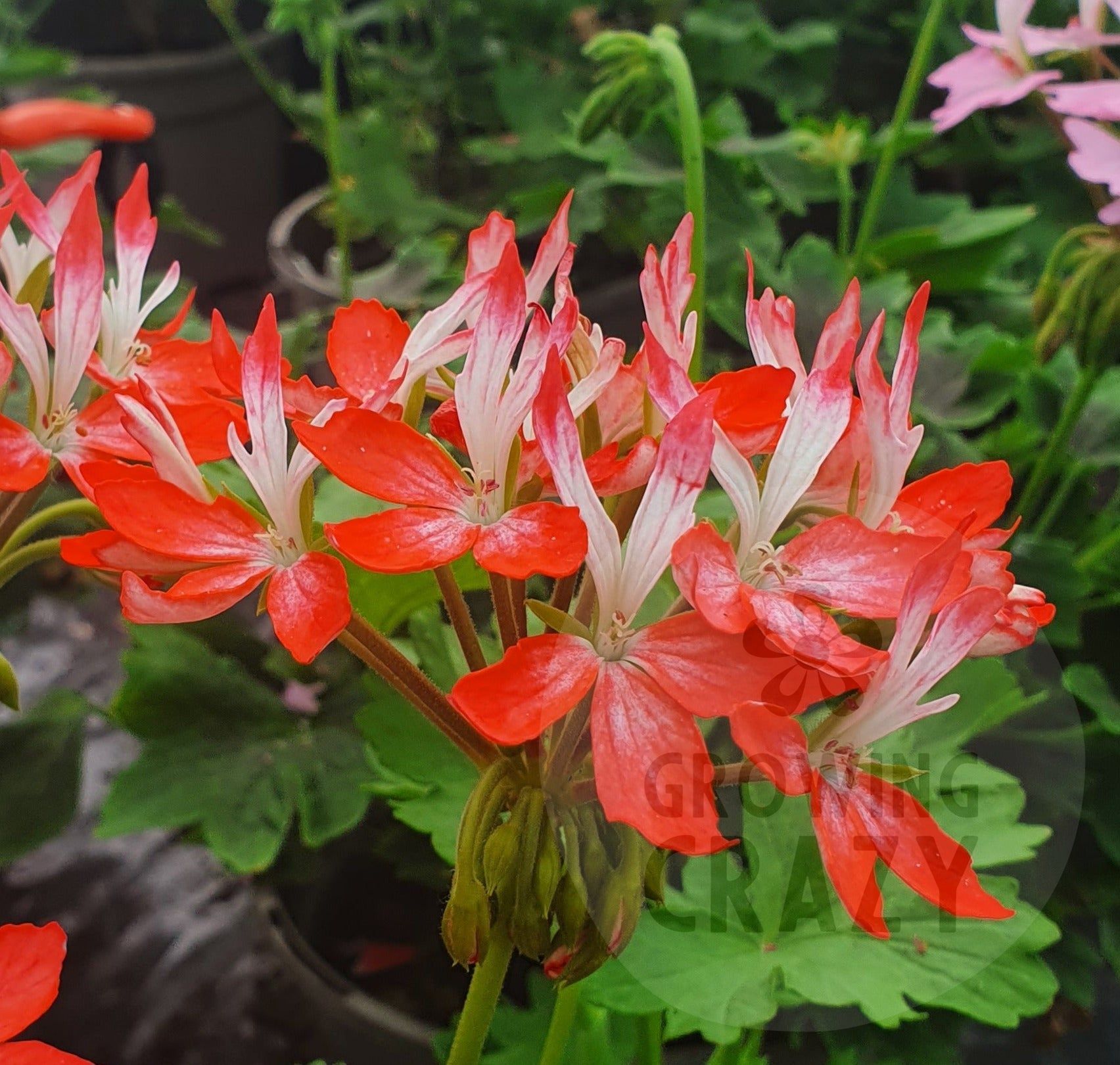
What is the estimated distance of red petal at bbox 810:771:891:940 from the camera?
0.25 metres

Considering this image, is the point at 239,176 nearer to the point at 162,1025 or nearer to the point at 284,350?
the point at 284,350

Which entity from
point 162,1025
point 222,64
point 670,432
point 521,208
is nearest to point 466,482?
point 670,432

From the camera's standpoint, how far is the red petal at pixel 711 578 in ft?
0.80

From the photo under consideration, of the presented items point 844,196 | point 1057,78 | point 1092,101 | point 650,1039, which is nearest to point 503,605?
point 650,1039

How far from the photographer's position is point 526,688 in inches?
9.7

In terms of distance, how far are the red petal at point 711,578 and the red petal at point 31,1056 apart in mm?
197

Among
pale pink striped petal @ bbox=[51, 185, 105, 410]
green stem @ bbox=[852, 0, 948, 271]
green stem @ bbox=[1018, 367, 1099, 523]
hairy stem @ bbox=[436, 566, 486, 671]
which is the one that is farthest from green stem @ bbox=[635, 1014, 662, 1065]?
green stem @ bbox=[852, 0, 948, 271]

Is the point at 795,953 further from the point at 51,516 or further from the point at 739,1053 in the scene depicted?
the point at 51,516

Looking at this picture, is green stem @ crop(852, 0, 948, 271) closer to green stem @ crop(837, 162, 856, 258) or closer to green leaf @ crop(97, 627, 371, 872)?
green stem @ crop(837, 162, 856, 258)

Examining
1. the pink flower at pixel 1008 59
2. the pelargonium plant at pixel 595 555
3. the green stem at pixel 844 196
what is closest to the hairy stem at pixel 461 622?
the pelargonium plant at pixel 595 555

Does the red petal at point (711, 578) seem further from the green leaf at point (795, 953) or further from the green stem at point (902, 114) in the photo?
the green stem at point (902, 114)

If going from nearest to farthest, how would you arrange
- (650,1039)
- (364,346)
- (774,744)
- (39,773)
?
(774,744), (364,346), (650,1039), (39,773)

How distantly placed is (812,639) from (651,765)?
45mm

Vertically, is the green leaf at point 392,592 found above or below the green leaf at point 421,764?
above
